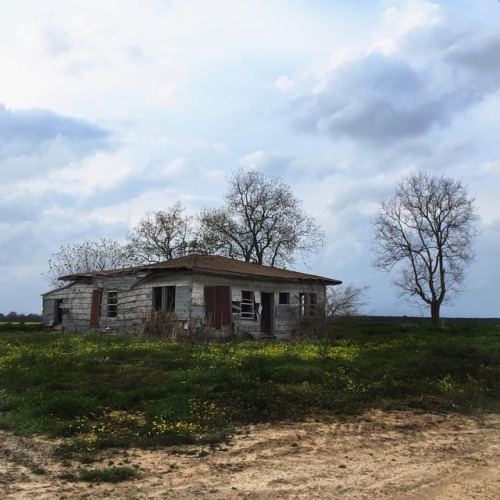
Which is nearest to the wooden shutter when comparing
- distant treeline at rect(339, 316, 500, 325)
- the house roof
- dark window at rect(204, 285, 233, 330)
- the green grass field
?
the house roof

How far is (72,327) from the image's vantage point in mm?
27516

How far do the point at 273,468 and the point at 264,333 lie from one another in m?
19.2

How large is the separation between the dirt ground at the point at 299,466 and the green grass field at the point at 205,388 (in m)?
0.55

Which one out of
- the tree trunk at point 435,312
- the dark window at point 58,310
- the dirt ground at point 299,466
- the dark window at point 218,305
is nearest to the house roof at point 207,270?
the dark window at point 218,305

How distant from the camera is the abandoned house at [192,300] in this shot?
22594mm

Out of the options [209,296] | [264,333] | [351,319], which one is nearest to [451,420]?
[209,296]

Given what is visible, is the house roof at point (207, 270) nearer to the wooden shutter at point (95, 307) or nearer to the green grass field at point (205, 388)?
the wooden shutter at point (95, 307)

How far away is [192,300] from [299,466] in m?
16.1

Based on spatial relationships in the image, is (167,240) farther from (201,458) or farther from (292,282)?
(201,458)

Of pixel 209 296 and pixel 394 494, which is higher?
pixel 209 296

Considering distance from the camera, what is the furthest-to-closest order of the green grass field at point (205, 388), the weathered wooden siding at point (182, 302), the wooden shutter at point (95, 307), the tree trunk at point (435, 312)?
the tree trunk at point (435, 312) → the wooden shutter at point (95, 307) → the weathered wooden siding at point (182, 302) → the green grass field at point (205, 388)

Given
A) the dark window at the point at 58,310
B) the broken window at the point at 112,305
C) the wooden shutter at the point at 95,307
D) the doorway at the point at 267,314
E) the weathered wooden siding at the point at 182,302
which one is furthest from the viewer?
the dark window at the point at 58,310

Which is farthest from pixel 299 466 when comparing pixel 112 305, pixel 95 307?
pixel 95 307

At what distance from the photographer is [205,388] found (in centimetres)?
1041
